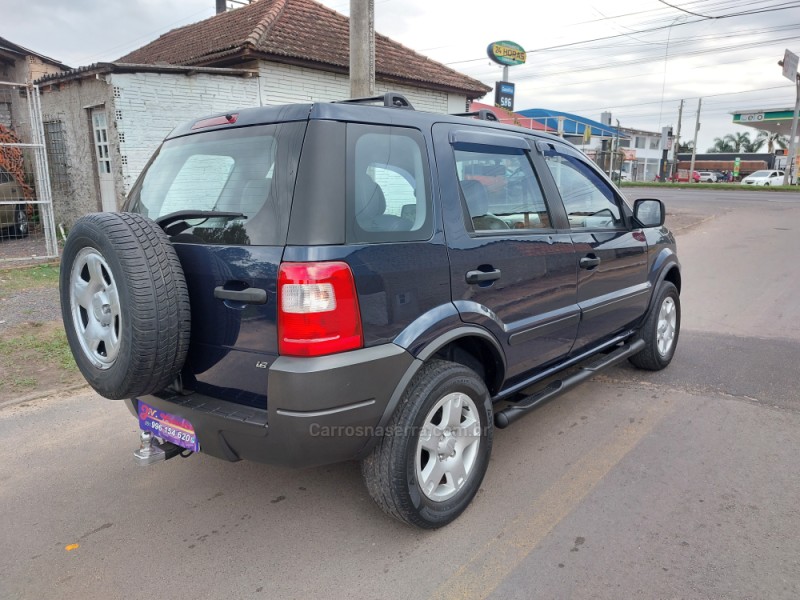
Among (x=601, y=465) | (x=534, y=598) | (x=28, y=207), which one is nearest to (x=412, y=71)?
→ (x=28, y=207)

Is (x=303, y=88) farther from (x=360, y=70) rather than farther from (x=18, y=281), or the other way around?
(x=18, y=281)

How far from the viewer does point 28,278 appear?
7996mm

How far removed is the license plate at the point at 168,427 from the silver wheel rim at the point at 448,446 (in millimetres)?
1003

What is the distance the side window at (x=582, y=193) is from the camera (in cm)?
366

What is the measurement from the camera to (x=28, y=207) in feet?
39.8

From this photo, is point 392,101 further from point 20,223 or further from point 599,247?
point 20,223

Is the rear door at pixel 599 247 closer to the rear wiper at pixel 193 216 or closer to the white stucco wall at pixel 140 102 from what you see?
the rear wiper at pixel 193 216

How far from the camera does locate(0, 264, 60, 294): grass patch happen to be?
7.50m

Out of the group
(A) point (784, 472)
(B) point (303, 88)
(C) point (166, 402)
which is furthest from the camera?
(B) point (303, 88)

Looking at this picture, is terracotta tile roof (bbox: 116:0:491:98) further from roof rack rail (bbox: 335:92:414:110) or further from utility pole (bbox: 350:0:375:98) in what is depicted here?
roof rack rail (bbox: 335:92:414:110)

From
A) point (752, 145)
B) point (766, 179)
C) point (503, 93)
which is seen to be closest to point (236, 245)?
point (503, 93)

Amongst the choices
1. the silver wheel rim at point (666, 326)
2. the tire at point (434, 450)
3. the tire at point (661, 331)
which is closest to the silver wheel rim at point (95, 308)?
the tire at point (434, 450)

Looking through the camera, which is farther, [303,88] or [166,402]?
[303,88]

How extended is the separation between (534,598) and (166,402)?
1774 millimetres
